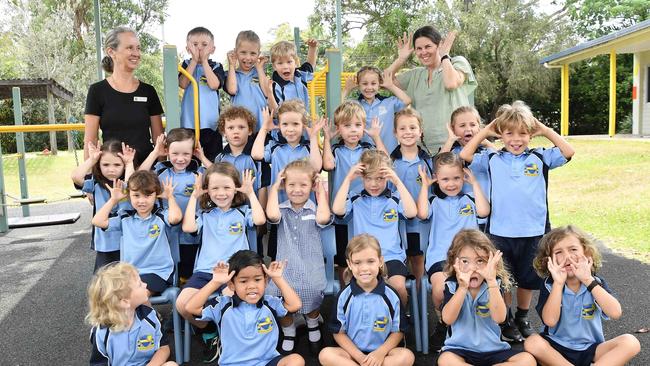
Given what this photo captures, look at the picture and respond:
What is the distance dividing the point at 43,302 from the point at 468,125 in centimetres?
353

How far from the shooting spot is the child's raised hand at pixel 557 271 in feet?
8.61

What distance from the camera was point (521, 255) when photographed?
335 cm

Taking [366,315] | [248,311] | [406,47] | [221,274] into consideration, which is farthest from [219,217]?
[406,47]

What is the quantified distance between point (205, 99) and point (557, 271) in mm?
2594

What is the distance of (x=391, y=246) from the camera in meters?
3.32

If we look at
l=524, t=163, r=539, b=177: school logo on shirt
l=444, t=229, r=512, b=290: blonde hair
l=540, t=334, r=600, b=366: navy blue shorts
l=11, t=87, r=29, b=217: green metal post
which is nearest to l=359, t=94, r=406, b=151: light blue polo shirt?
l=524, t=163, r=539, b=177: school logo on shirt

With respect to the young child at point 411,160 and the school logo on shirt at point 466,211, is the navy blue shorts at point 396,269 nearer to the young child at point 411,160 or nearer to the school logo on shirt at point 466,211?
the young child at point 411,160

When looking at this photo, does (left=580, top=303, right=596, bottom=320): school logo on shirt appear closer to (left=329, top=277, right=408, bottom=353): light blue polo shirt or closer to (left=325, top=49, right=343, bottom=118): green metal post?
(left=329, top=277, right=408, bottom=353): light blue polo shirt

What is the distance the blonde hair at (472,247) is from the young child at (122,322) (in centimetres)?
144

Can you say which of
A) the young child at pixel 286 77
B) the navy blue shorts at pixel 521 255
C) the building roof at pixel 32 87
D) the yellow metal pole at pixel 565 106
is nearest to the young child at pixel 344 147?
the young child at pixel 286 77

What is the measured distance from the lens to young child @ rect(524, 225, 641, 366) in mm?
2633

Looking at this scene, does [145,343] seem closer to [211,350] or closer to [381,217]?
[211,350]

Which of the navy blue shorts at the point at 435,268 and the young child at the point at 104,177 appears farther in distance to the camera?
the young child at the point at 104,177

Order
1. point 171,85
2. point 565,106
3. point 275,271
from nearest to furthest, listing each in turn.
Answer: point 275,271
point 171,85
point 565,106
